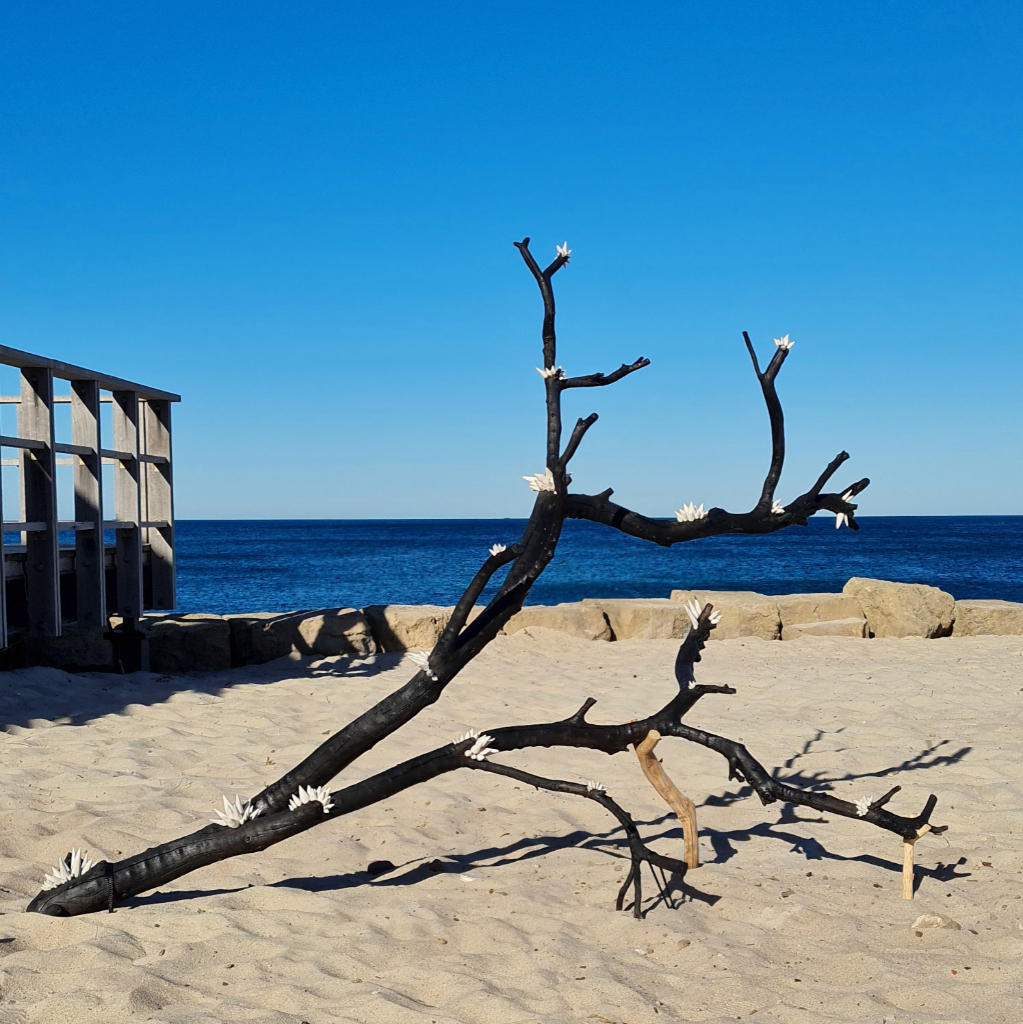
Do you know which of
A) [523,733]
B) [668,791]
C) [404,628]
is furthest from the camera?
[404,628]

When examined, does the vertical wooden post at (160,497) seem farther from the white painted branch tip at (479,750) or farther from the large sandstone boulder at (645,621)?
the white painted branch tip at (479,750)

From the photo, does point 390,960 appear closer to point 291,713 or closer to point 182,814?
point 182,814

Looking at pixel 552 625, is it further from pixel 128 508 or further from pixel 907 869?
pixel 907 869

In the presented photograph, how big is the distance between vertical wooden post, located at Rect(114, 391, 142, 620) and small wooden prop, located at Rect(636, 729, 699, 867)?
676 cm

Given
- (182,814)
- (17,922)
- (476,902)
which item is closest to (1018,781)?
(476,902)

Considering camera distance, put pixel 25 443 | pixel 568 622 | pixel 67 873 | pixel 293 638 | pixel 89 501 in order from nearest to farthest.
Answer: pixel 67 873, pixel 25 443, pixel 89 501, pixel 293 638, pixel 568 622

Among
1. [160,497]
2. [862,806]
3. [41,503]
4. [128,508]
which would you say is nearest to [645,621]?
[160,497]

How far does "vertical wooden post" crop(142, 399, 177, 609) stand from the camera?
10.0m

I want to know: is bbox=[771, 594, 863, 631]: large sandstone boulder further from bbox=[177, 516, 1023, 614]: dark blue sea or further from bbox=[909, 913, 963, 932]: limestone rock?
bbox=[177, 516, 1023, 614]: dark blue sea

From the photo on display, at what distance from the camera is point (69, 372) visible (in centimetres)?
798

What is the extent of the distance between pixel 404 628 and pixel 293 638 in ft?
3.95

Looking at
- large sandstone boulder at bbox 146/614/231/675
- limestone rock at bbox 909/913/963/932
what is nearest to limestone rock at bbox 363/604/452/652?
large sandstone boulder at bbox 146/614/231/675

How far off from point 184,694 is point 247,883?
14.6 feet

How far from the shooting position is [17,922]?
343 cm
